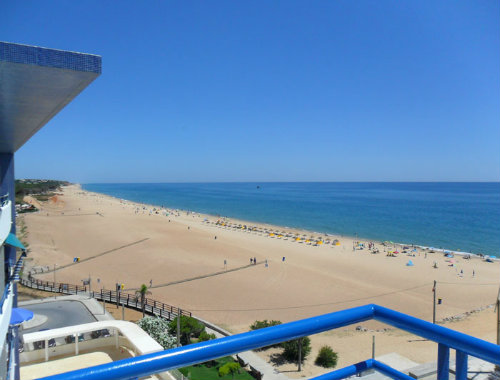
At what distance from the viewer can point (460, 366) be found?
1216 millimetres

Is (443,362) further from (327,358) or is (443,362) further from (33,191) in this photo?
(33,191)

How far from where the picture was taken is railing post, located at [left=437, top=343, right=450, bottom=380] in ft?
4.11

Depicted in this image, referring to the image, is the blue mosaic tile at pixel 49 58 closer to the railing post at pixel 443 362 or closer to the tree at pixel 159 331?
the railing post at pixel 443 362

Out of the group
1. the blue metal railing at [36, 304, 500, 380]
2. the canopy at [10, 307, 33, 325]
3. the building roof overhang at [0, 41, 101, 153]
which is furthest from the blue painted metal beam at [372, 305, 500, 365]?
the canopy at [10, 307, 33, 325]

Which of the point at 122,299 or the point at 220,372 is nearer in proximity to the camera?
the point at 220,372

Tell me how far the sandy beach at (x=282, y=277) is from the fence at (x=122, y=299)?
1161mm

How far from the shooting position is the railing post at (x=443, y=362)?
1.25 meters

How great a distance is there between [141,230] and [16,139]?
38.9 m

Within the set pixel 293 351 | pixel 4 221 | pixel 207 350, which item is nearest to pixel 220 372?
pixel 293 351

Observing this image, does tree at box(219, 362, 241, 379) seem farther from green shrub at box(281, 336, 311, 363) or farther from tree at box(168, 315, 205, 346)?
tree at box(168, 315, 205, 346)

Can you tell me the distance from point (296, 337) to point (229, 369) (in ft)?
33.3

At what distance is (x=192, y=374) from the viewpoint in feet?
33.1

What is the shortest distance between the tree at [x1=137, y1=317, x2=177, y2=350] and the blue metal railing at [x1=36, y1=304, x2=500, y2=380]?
38.0 ft

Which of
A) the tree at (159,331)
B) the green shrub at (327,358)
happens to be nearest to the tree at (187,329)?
the tree at (159,331)
